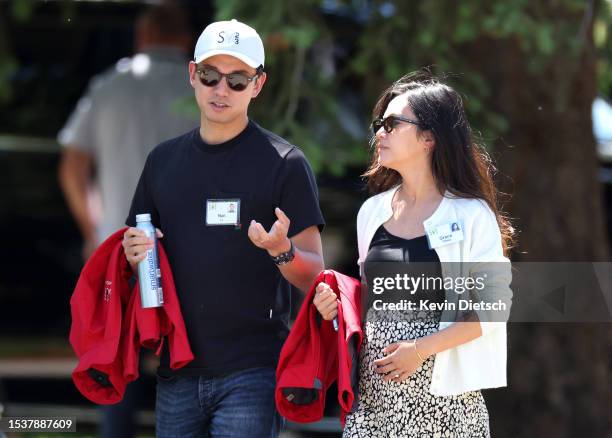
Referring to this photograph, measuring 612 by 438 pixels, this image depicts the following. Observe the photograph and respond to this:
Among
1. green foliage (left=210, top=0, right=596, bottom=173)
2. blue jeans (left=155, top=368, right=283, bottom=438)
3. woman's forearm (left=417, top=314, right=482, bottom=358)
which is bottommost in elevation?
blue jeans (left=155, top=368, right=283, bottom=438)

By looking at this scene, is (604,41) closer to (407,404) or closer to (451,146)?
(451,146)

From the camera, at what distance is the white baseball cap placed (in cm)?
334

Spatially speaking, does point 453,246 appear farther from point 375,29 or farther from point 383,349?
point 375,29

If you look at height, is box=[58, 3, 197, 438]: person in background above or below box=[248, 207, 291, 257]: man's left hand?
above

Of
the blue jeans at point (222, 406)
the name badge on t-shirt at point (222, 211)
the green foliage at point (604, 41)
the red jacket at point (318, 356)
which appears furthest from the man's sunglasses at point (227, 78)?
the green foliage at point (604, 41)

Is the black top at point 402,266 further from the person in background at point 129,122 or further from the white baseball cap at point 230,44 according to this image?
the person in background at point 129,122

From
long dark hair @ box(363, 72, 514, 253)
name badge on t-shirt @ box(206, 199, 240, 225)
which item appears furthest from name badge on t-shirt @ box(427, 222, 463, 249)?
name badge on t-shirt @ box(206, 199, 240, 225)

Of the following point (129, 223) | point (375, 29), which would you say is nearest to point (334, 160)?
point (375, 29)

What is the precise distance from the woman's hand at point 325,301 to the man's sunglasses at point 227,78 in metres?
0.65

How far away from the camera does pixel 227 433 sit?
10.9 ft

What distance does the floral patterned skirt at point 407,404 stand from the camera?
322 centimetres

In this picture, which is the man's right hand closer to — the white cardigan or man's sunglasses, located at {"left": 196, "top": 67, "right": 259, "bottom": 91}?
man's sunglasses, located at {"left": 196, "top": 67, "right": 259, "bottom": 91}

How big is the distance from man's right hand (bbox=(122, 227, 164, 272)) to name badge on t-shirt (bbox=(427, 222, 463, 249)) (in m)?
0.82

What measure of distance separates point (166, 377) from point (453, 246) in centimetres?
97
